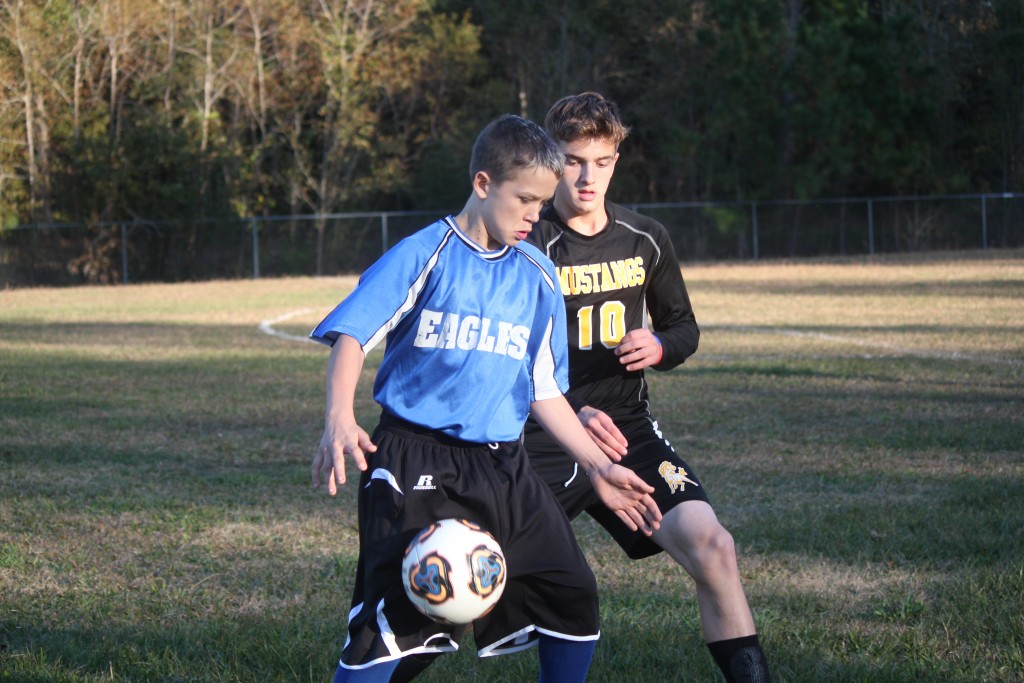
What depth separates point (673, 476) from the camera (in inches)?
149

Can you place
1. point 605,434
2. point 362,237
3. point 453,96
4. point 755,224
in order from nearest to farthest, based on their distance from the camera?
point 605,434
point 362,237
point 755,224
point 453,96

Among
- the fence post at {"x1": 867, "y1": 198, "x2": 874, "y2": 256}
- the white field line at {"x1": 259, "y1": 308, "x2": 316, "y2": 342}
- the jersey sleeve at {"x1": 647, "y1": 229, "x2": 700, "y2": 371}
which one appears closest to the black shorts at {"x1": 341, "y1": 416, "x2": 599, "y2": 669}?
the jersey sleeve at {"x1": 647, "y1": 229, "x2": 700, "y2": 371}

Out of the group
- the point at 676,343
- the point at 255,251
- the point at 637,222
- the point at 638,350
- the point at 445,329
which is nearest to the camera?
the point at 445,329

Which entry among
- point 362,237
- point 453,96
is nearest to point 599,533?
point 362,237

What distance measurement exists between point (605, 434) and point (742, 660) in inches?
30.9

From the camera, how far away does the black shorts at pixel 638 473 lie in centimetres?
376

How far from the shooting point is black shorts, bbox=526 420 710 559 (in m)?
3.76

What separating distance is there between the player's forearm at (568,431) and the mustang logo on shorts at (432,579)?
64cm

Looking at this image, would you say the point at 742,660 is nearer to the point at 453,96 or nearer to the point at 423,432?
the point at 423,432

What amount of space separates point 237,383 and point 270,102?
25105mm

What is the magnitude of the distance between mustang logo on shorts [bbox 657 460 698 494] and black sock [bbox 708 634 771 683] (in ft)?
1.60

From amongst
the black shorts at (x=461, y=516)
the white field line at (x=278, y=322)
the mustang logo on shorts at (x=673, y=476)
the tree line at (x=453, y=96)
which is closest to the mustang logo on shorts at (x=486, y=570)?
the black shorts at (x=461, y=516)

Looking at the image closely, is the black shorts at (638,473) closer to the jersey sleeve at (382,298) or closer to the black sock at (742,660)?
the black sock at (742,660)

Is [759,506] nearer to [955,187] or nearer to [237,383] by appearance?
[237,383]
